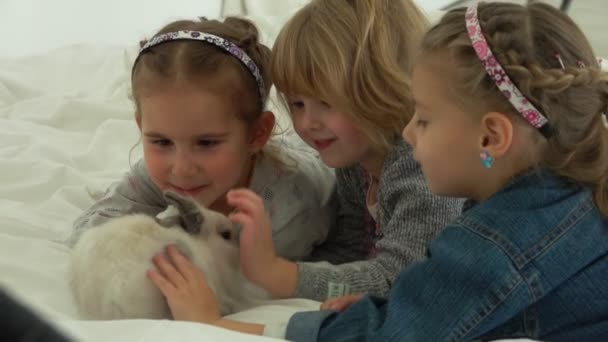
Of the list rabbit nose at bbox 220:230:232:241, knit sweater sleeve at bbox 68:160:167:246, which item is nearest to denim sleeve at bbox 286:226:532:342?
rabbit nose at bbox 220:230:232:241

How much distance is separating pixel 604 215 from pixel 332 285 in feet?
1.45

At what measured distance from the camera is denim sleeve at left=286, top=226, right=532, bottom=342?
33.2 inches

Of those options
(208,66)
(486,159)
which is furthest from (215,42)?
(486,159)

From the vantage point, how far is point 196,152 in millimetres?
1287

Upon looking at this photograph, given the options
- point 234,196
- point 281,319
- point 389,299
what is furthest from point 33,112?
point 389,299

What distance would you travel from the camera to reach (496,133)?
3.00ft

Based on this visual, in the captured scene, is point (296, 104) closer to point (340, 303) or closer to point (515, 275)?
point (340, 303)

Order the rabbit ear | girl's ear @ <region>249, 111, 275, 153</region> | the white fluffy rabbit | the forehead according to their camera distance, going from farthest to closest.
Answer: girl's ear @ <region>249, 111, 275, 153</region>
the forehead
the rabbit ear
the white fluffy rabbit

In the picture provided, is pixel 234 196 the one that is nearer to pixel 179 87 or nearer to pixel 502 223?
pixel 179 87

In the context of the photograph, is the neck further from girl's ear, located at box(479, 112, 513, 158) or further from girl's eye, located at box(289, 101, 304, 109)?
girl's ear, located at box(479, 112, 513, 158)

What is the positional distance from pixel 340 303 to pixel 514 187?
1.07 feet

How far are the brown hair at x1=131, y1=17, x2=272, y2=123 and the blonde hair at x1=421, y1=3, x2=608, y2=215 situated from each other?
47 cm

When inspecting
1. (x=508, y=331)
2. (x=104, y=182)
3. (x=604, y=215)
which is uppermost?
(x=604, y=215)

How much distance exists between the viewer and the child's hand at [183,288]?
3.27ft
